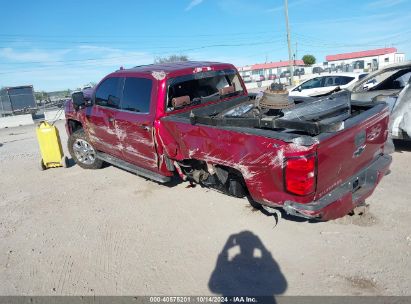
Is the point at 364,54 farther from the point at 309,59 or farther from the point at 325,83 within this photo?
the point at 325,83

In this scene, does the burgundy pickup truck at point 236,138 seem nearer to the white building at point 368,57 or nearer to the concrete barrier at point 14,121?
the concrete barrier at point 14,121

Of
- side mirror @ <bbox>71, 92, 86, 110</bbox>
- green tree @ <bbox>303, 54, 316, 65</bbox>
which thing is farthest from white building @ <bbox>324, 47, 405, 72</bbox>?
side mirror @ <bbox>71, 92, 86, 110</bbox>

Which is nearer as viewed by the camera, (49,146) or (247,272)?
(247,272)

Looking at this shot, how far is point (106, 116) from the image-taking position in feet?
17.6

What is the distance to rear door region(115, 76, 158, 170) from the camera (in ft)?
14.8

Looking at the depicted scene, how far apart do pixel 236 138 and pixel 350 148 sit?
114 cm

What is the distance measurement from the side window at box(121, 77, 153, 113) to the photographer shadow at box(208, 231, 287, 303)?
222cm

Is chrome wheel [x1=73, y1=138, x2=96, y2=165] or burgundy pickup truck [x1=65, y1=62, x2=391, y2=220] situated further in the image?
chrome wheel [x1=73, y1=138, x2=96, y2=165]

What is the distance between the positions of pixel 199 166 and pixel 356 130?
1.96 meters

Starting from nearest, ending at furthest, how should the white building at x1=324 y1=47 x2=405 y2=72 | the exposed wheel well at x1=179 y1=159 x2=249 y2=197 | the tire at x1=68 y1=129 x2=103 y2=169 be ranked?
the exposed wheel well at x1=179 y1=159 x2=249 y2=197, the tire at x1=68 y1=129 x2=103 y2=169, the white building at x1=324 y1=47 x2=405 y2=72

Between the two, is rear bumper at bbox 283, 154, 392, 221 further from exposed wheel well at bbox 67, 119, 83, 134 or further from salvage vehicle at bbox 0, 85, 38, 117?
salvage vehicle at bbox 0, 85, 38, 117

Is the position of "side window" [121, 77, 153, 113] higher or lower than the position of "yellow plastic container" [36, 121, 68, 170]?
higher

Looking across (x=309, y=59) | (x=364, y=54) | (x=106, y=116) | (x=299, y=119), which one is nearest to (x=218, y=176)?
(x=299, y=119)

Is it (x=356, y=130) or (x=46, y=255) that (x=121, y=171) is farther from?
(x=356, y=130)
